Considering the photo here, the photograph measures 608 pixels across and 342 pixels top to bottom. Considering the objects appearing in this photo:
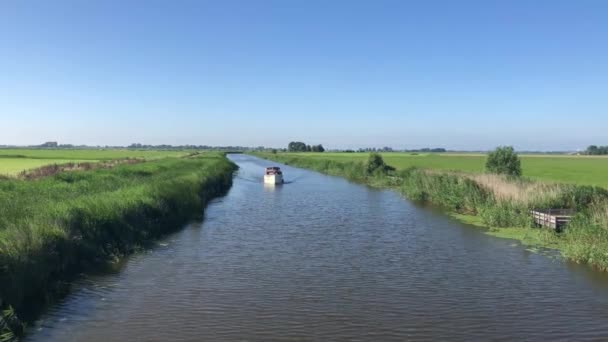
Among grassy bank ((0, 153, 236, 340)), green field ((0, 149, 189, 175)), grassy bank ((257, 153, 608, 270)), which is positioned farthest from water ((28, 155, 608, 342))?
green field ((0, 149, 189, 175))

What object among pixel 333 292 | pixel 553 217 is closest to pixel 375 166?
pixel 553 217

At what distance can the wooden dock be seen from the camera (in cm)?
2069

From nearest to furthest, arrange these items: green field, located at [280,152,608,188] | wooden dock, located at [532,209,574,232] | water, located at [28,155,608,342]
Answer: water, located at [28,155,608,342]
wooden dock, located at [532,209,574,232]
green field, located at [280,152,608,188]

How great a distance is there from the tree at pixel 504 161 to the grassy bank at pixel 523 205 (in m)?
A: 5.08

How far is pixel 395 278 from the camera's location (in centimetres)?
1502

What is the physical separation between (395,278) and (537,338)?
505 cm

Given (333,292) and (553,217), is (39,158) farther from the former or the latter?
(333,292)

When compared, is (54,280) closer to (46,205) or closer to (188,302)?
(188,302)

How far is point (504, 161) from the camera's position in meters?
41.6

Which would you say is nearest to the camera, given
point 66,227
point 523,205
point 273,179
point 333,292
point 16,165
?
point 333,292

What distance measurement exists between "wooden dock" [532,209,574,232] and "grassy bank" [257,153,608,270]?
382 millimetres

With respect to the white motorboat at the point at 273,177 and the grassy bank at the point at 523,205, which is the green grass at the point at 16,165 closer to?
the white motorboat at the point at 273,177

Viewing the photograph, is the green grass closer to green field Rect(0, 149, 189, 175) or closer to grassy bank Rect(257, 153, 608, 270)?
green field Rect(0, 149, 189, 175)

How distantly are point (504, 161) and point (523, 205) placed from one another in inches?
710
